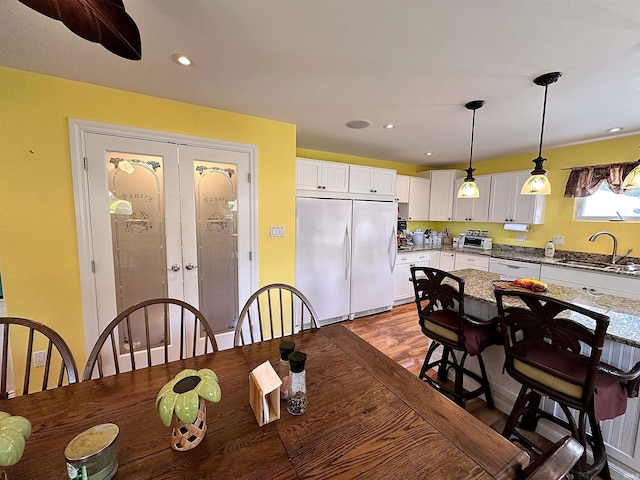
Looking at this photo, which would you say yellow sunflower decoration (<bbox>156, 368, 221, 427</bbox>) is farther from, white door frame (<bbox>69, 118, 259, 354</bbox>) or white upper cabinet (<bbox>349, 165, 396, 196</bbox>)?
white upper cabinet (<bbox>349, 165, 396, 196</bbox>)

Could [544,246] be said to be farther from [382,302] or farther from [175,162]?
[175,162]

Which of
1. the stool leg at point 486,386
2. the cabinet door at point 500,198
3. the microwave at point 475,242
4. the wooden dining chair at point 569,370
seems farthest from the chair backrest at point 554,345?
the microwave at point 475,242

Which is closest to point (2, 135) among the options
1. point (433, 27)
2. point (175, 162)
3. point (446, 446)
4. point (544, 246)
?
point (175, 162)

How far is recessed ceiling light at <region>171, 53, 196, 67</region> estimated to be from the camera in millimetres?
1582

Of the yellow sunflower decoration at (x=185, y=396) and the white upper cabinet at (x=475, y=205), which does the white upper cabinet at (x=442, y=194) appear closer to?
the white upper cabinet at (x=475, y=205)

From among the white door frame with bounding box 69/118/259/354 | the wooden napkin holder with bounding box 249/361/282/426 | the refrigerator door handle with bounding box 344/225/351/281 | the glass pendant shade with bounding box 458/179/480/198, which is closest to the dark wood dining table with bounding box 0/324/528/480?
the wooden napkin holder with bounding box 249/361/282/426

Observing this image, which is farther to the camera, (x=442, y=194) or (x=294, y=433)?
(x=442, y=194)

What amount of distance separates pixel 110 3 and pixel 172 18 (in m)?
0.54

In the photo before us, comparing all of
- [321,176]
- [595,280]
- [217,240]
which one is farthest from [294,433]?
[595,280]

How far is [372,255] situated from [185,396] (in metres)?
3.11

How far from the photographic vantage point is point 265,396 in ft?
2.73

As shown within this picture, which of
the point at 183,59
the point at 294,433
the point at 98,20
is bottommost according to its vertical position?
the point at 294,433

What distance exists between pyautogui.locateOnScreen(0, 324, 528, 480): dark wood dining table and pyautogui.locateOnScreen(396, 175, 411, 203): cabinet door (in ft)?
12.2

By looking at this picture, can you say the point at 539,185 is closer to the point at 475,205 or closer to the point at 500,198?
the point at 500,198
